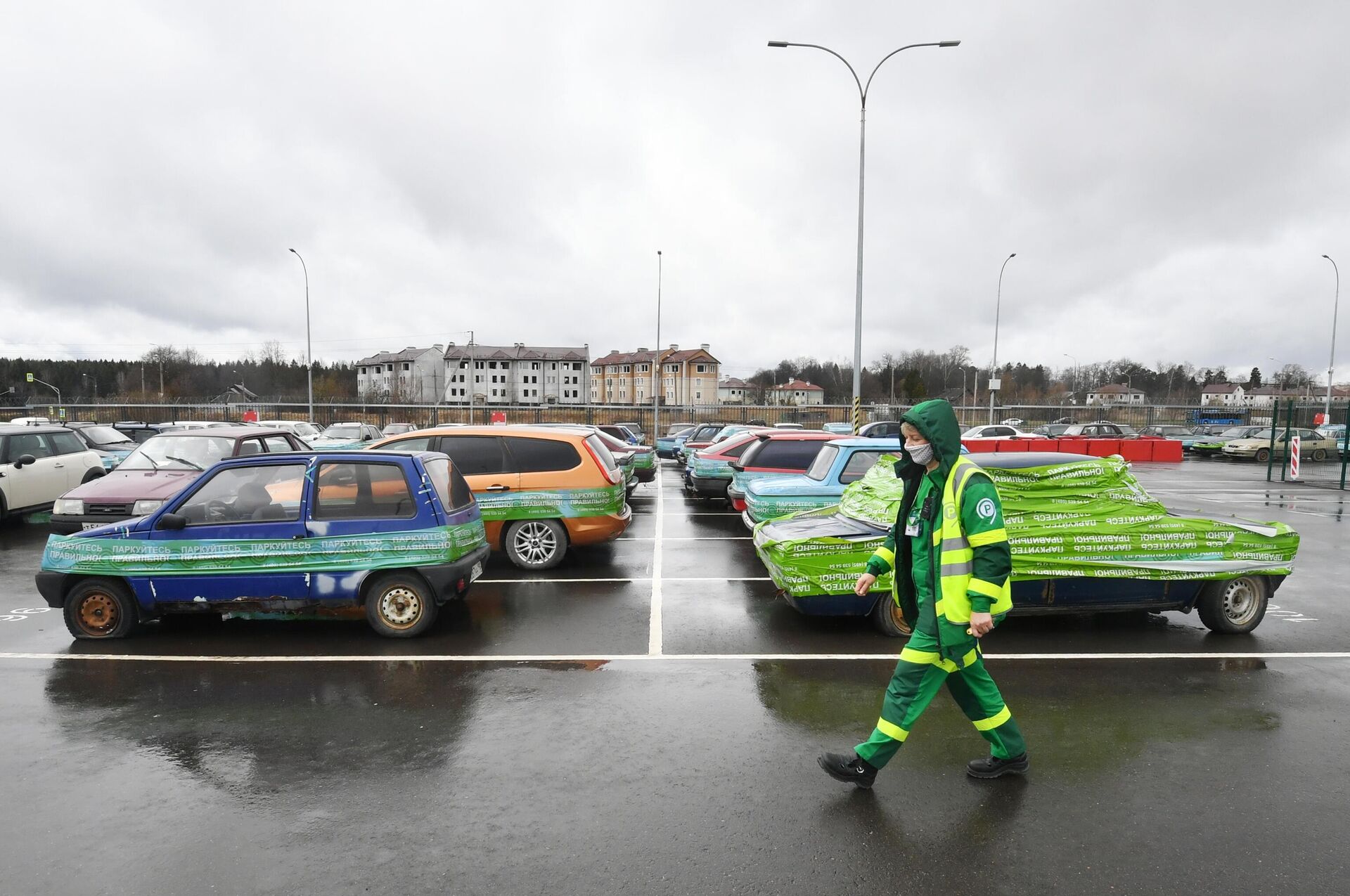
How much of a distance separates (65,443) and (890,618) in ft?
50.2

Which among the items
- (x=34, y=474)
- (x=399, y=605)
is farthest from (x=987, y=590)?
(x=34, y=474)

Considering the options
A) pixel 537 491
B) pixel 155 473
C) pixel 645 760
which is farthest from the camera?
pixel 155 473

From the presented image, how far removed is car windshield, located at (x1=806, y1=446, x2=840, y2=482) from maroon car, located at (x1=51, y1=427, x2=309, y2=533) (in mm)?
7923

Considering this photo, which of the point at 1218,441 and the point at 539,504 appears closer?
the point at 539,504

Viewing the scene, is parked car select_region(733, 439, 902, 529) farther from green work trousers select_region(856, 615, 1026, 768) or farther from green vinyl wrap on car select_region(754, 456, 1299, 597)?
green work trousers select_region(856, 615, 1026, 768)

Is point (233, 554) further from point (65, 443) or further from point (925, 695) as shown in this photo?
point (65, 443)

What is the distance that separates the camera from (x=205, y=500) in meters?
6.57

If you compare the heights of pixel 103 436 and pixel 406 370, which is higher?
pixel 406 370

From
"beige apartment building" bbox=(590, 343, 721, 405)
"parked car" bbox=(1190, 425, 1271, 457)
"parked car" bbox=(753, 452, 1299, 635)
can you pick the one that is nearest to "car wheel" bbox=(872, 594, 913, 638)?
"parked car" bbox=(753, 452, 1299, 635)

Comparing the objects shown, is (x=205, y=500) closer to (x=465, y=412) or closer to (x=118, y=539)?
(x=118, y=539)

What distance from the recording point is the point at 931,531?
393 cm

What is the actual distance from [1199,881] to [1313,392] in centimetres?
14260

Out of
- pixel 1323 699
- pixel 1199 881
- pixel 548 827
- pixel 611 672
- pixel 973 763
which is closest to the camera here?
pixel 1199 881

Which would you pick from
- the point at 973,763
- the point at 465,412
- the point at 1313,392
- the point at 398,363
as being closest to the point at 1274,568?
the point at 973,763
